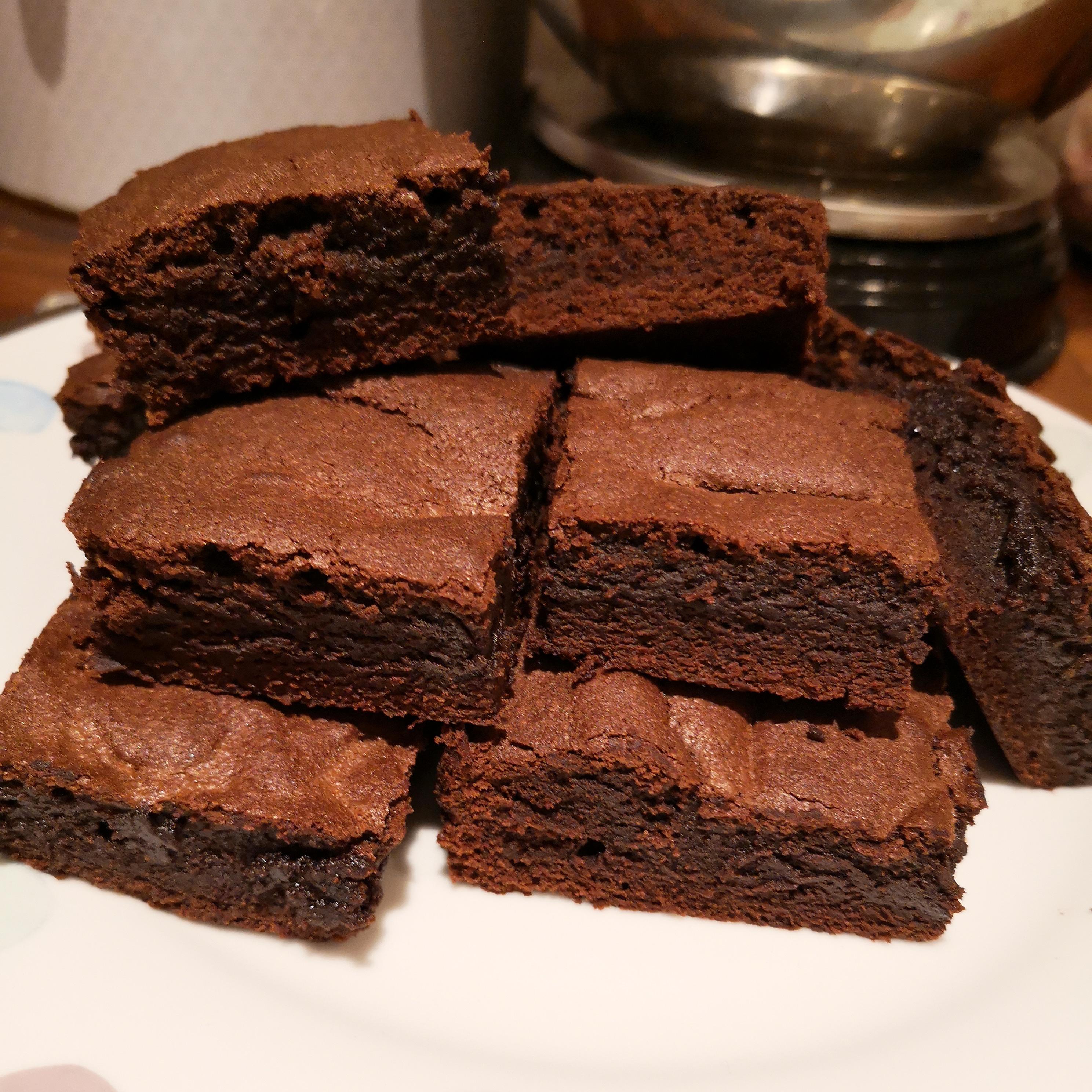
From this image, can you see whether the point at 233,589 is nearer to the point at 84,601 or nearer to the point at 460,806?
the point at 84,601

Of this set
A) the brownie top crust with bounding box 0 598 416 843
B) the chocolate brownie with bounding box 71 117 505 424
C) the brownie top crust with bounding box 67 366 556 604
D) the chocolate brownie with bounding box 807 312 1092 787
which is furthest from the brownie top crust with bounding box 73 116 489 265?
the chocolate brownie with bounding box 807 312 1092 787

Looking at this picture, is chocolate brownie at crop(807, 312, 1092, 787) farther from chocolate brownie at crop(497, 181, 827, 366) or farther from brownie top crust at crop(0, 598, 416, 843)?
brownie top crust at crop(0, 598, 416, 843)

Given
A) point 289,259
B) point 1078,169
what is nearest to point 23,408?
point 289,259

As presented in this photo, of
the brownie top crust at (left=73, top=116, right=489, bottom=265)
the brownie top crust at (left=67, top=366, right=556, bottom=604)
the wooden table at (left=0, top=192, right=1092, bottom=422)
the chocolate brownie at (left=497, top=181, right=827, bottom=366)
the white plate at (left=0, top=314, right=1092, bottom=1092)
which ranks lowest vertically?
the white plate at (left=0, top=314, right=1092, bottom=1092)

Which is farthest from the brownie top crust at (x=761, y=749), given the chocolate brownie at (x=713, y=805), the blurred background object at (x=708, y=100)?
the blurred background object at (x=708, y=100)

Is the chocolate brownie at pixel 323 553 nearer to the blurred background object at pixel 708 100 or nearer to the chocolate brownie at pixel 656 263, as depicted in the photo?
the chocolate brownie at pixel 656 263

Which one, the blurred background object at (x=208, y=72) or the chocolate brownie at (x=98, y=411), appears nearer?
the chocolate brownie at (x=98, y=411)

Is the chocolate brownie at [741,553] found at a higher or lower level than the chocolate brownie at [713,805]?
higher

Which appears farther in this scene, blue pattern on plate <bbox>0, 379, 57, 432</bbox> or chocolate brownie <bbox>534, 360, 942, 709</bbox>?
blue pattern on plate <bbox>0, 379, 57, 432</bbox>
